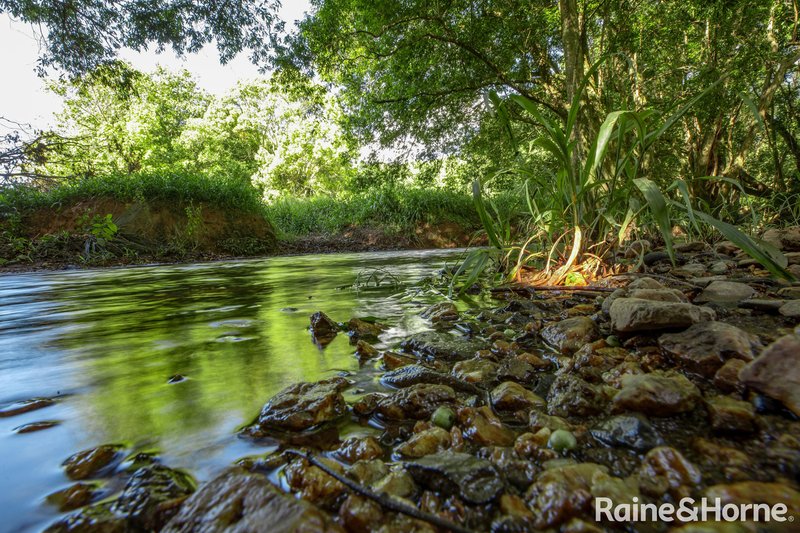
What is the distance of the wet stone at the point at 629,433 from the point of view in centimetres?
65

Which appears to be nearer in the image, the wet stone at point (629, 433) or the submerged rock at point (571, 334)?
the wet stone at point (629, 433)

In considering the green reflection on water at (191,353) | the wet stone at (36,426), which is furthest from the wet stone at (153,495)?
the wet stone at (36,426)

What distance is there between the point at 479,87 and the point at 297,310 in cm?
427

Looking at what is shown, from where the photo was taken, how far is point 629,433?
674 millimetres

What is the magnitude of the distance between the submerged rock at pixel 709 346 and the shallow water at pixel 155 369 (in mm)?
878

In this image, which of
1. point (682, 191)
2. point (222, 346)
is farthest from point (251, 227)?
point (682, 191)

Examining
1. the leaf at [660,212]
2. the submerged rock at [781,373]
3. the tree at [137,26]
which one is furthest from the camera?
the tree at [137,26]

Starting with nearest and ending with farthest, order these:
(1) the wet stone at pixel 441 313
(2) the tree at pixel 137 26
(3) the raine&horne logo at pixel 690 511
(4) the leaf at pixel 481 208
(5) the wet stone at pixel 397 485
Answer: (3) the raine&horne logo at pixel 690 511, (5) the wet stone at pixel 397 485, (1) the wet stone at pixel 441 313, (4) the leaf at pixel 481 208, (2) the tree at pixel 137 26

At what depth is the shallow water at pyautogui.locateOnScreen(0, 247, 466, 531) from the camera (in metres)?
0.69

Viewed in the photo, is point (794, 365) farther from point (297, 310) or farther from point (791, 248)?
point (791, 248)

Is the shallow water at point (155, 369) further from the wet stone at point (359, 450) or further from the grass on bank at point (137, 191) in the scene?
the grass on bank at point (137, 191)

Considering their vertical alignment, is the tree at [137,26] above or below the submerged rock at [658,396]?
above

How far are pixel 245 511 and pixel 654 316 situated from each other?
3.67 feet

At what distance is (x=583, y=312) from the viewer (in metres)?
1.55
